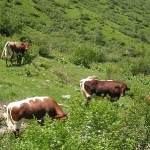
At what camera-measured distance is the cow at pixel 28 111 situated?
434 inches

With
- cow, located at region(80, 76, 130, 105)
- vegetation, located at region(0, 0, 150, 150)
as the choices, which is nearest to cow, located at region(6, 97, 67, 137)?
vegetation, located at region(0, 0, 150, 150)

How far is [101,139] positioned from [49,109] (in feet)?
15.2

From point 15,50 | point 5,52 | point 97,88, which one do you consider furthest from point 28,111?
point 15,50

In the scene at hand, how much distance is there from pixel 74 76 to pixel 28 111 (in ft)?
41.9

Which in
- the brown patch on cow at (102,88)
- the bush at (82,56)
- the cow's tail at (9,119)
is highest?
the cow's tail at (9,119)

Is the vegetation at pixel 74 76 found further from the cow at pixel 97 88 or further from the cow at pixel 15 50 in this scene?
the cow at pixel 97 88

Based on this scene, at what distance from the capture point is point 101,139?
709 centimetres

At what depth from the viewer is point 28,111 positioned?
11.2m

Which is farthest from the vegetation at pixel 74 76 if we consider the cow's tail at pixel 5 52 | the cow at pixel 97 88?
the cow at pixel 97 88

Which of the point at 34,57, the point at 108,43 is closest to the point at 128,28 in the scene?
the point at 108,43

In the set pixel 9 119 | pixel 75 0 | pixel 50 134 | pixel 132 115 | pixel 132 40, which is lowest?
pixel 132 40

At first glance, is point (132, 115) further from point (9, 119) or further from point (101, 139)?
point (9, 119)

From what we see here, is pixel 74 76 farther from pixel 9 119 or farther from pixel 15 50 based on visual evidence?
pixel 9 119

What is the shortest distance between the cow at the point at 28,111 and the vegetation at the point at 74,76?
124 cm
